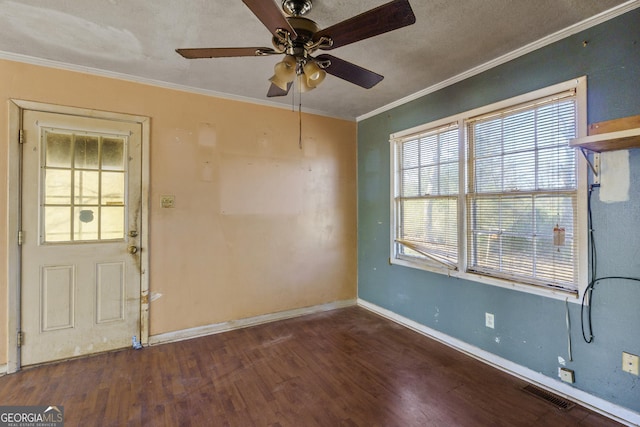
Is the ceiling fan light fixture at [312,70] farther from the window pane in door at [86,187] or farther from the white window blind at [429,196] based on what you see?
the window pane in door at [86,187]

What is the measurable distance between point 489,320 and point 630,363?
0.88m

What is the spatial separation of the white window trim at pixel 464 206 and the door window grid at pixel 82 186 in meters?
2.93

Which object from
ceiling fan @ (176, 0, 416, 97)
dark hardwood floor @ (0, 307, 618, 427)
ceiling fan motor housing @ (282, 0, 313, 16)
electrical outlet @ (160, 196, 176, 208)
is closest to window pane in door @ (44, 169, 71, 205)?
electrical outlet @ (160, 196, 176, 208)

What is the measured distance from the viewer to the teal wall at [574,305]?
1870 mm

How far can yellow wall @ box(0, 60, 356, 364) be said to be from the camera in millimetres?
2799

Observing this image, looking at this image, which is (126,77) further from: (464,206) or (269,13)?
(464,206)

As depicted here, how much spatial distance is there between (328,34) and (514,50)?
178 centimetres

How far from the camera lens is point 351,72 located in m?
1.95

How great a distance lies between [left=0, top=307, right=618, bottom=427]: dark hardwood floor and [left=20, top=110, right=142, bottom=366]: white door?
26cm

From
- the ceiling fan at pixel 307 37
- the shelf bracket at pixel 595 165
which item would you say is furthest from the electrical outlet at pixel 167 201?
the shelf bracket at pixel 595 165

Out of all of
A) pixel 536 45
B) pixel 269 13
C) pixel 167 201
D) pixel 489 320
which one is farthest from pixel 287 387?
pixel 536 45

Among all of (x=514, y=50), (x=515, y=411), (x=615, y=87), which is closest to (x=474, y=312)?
(x=515, y=411)

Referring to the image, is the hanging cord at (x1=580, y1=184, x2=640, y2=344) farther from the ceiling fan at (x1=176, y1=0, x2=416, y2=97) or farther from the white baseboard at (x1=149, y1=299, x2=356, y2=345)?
the white baseboard at (x1=149, y1=299, x2=356, y2=345)

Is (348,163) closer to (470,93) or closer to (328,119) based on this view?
(328,119)
